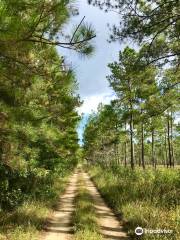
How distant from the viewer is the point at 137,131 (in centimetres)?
3866

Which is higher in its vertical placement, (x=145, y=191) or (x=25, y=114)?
(x=25, y=114)

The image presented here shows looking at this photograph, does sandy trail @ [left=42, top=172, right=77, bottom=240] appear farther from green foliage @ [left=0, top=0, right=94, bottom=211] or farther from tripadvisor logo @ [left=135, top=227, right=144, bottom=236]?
green foliage @ [left=0, top=0, right=94, bottom=211]

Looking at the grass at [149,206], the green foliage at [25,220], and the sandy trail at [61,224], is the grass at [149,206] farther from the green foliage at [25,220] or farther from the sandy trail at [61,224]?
the green foliage at [25,220]

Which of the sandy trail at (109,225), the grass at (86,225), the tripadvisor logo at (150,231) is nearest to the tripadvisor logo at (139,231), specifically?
the tripadvisor logo at (150,231)

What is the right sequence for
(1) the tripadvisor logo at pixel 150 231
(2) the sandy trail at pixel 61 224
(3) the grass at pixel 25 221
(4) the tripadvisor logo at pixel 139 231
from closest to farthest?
1. (1) the tripadvisor logo at pixel 150 231
2. (4) the tripadvisor logo at pixel 139 231
3. (3) the grass at pixel 25 221
4. (2) the sandy trail at pixel 61 224

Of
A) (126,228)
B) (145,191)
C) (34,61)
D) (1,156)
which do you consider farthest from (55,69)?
(145,191)

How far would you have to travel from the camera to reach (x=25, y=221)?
11797mm

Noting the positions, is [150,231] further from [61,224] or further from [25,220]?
[25,220]

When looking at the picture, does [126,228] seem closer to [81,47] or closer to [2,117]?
[2,117]

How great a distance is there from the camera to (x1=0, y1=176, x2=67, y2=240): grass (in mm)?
10039

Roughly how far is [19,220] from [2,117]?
4.55 meters

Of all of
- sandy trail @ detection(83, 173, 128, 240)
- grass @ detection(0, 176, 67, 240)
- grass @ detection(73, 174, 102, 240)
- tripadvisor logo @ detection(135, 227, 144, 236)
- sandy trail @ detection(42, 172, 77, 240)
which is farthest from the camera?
sandy trail @ detection(42, 172, 77, 240)

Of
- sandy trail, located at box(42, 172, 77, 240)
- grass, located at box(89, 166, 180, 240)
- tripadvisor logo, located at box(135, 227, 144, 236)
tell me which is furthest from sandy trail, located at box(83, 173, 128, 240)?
sandy trail, located at box(42, 172, 77, 240)

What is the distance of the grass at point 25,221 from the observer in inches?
395
